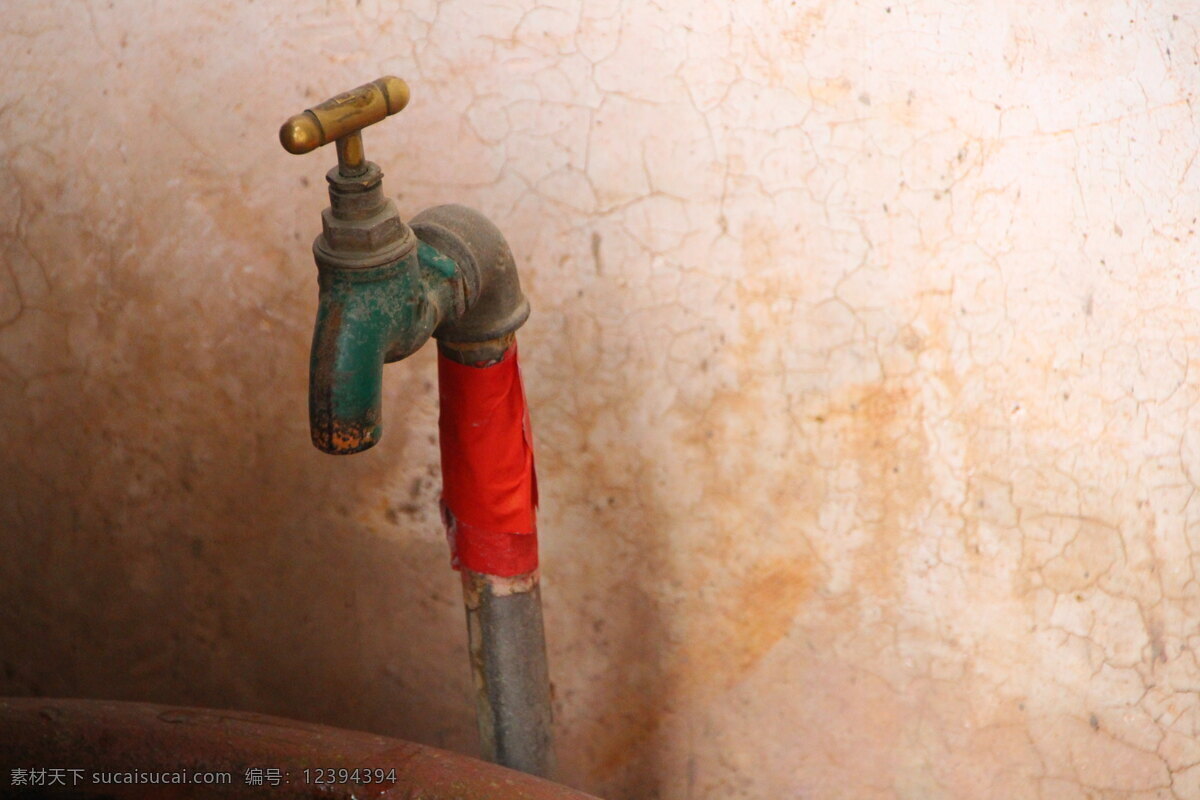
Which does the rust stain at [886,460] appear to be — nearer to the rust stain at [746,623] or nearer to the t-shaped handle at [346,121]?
the rust stain at [746,623]

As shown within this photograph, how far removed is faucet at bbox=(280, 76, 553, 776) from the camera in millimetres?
785

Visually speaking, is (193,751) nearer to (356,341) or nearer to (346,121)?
(356,341)

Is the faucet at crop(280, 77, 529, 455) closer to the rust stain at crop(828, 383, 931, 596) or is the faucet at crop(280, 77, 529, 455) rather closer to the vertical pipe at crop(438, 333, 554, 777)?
the vertical pipe at crop(438, 333, 554, 777)

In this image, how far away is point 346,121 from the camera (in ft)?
2.44

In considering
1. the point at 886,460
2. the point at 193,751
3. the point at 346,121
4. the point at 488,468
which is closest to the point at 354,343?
the point at 346,121

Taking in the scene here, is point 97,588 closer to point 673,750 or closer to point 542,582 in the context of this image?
point 542,582

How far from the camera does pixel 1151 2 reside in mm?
1147

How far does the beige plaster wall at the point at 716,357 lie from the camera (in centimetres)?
114

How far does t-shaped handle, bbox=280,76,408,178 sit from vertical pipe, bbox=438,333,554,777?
43cm

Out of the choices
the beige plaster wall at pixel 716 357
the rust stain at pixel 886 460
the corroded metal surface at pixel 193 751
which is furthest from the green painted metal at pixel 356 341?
the rust stain at pixel 886 460

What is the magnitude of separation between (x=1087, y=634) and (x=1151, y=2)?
625 mm

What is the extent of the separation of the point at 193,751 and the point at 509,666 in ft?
0.93

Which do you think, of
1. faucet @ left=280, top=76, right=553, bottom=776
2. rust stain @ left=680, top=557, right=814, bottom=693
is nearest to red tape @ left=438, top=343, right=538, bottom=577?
faucet @ left=280, top=76, right=553, bottom=776

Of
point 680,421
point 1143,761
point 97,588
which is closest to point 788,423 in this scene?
point 680,421
